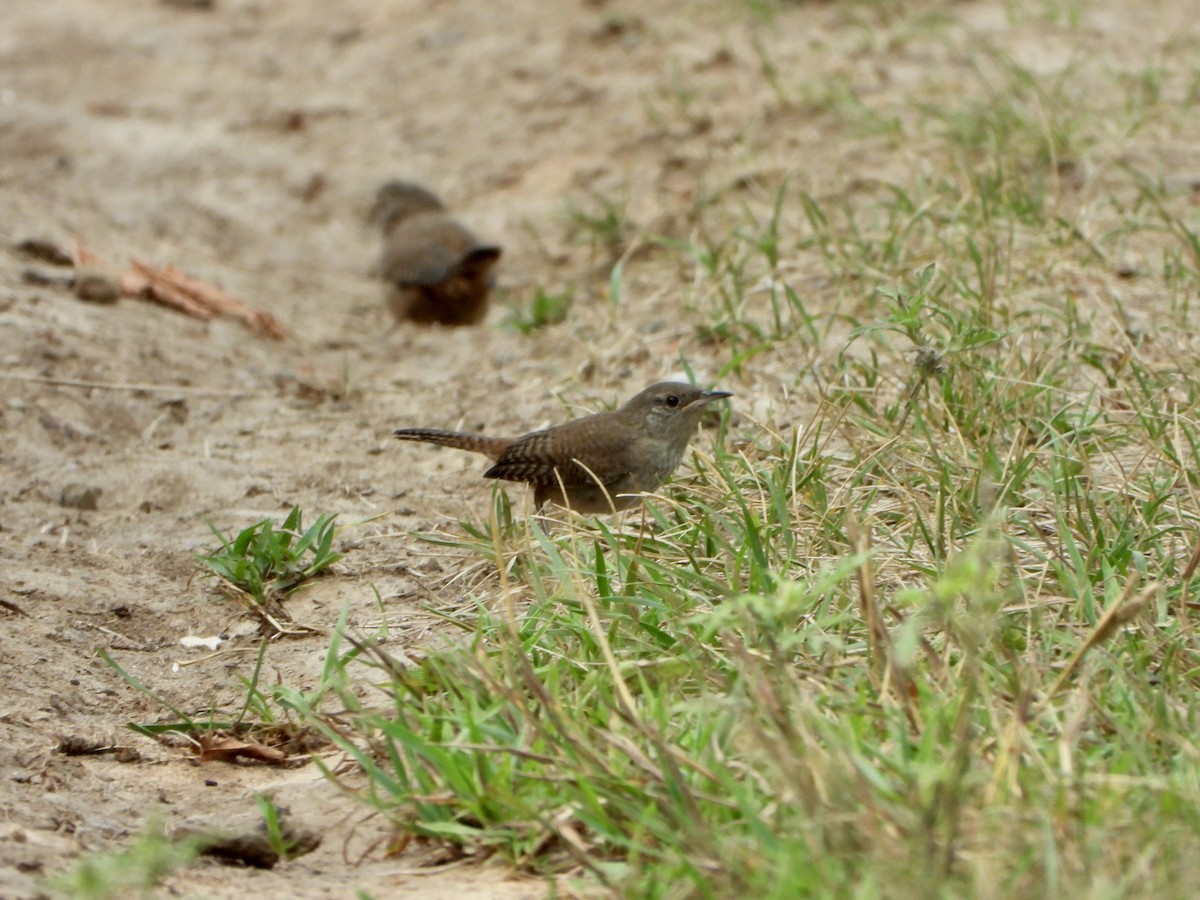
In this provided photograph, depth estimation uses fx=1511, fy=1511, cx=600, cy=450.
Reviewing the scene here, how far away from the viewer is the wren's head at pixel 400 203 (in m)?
9.21

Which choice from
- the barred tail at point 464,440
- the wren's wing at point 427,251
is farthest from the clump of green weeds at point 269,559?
the wren's wing at point 427,251

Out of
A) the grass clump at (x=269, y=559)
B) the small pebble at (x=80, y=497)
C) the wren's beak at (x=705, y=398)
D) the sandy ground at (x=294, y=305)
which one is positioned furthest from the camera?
the small pebble at (x=80, y=497)

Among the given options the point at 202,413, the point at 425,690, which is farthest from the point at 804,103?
the point at 425,690

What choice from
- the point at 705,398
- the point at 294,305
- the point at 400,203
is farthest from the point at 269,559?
the point at 400,203

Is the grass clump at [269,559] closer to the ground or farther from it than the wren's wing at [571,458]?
closer to the ground

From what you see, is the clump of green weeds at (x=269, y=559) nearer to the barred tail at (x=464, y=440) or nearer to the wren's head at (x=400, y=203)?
the barred tail at (x=464, y=440)

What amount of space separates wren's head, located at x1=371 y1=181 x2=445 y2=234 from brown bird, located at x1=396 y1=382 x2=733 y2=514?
4137 millimetres

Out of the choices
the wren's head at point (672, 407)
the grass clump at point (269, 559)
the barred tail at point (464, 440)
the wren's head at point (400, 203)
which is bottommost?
the grass clump at point (269, 559)

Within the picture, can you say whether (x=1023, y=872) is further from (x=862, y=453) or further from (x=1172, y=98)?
(x=1172, y=98)

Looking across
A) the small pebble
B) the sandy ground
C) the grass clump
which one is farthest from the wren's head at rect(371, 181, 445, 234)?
the grass clump

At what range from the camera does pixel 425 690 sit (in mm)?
3771

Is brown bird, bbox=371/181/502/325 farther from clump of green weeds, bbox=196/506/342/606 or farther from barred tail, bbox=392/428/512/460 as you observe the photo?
clump of green weeds, bbox=196/506/342/606

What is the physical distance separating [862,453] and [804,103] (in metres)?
4.15

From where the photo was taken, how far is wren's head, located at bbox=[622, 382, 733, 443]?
16.8 feet
